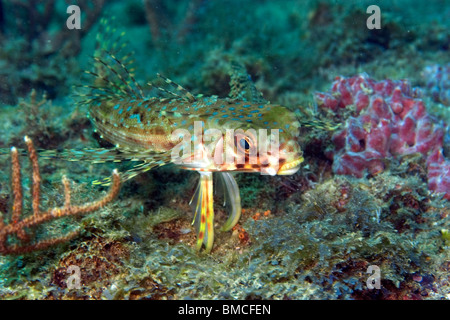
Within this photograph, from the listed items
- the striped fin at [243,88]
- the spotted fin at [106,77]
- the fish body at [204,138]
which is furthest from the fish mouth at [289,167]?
the spotted fin at [106,77]

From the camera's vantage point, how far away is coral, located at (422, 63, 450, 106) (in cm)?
704

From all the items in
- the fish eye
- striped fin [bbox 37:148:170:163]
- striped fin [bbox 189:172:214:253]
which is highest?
the fish eye

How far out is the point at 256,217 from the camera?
413 cm

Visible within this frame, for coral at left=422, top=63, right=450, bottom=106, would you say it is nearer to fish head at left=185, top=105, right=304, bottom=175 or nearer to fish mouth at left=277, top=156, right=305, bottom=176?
fish head at left=185, top=105, right=304, bottom=175

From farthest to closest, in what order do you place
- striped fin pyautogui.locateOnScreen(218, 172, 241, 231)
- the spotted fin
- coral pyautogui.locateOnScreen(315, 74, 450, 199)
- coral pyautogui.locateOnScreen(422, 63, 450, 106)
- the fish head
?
1. coral pyautogui.locateOnScreen(422, 63, 450, 106)
2. the spotted fin
3. coral pyautogui.locateOnScreen(315, 74, 450, 199)
4. striped fin pyautogui.locateOnScreen(218, 172, 241, 231)
5. the fish head

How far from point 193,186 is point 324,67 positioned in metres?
6.78

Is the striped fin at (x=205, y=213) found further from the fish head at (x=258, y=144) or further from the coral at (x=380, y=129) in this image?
the coral at (x=380, y=129)

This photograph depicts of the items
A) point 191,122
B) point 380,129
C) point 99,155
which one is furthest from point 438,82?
point 99,155

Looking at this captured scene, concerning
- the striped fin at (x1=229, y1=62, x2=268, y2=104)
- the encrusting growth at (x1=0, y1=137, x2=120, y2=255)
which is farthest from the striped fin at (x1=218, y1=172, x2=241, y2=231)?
the encrusting growth at (x1=0, y1=137, x2=120, y2=255)

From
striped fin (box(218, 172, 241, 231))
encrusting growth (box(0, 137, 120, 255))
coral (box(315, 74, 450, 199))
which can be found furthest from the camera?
coral (box(315, 74, 450, 199))

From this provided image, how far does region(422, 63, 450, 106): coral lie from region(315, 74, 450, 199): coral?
7.19 feet

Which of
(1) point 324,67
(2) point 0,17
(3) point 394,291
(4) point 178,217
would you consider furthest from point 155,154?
(2) point 0,17

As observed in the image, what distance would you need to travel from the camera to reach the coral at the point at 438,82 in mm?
7043
